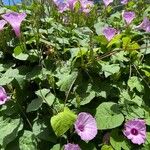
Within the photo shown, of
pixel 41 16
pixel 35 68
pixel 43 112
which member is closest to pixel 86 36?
pixel 41 16

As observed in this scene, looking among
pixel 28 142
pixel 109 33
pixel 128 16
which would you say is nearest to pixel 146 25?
pixel 128 16

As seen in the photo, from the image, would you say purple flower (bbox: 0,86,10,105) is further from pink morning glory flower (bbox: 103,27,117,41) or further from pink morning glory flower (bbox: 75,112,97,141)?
pink morning glory flower (bbox: 103,27,117,41)

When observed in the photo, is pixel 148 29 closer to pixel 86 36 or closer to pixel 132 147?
pixel 86 36

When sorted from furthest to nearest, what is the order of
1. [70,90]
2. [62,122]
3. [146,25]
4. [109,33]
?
[146,25]
[109,33]
[70,90]
[62,122]

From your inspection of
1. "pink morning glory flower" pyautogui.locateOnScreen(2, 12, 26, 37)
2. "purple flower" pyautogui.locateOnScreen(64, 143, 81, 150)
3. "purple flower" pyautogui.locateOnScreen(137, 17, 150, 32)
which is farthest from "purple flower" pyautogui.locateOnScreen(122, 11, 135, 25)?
"purple flower" pyautogui.locateOnScreen(64, 143, 81, 150)

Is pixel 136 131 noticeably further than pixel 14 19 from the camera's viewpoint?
No

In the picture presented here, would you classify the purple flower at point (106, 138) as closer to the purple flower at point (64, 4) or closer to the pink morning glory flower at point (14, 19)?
the pink morning glory flower at point (14, 19)

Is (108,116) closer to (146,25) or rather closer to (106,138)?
(106,138)
